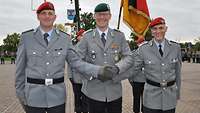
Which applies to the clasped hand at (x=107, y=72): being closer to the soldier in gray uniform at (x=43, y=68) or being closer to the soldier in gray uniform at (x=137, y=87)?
the soldier in gray uniform at (x=43, y=68)

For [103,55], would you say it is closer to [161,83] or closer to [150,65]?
[150,65]

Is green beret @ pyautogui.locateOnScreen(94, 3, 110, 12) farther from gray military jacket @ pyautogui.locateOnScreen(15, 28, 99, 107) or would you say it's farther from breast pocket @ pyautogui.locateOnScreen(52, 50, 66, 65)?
breast pocket @ pyautogui.locateOnScreen(52, 50, 66, 65)

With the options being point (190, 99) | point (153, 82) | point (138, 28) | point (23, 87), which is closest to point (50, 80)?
point (23, 87)

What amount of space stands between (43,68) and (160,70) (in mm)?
1697

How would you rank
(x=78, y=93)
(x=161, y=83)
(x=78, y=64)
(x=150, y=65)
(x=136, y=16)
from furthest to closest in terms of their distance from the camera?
1. (x=78, y=93)
2. (x=136, y=16)
3. (x=150, y=65)
4. (x=161, y=83)
5. (x=78, y=64)

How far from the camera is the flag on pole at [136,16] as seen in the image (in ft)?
26.0

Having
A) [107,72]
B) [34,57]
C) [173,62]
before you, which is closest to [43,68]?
[34,57]

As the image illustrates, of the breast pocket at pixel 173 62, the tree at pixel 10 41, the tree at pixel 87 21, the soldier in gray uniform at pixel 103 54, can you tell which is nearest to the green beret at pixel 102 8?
the soldier in gray uniform at pixel 103 54

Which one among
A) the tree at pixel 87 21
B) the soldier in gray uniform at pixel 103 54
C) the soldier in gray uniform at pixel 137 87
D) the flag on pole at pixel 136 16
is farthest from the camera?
the tree at pixel 87 21

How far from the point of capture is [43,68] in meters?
4.95

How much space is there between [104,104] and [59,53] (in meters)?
0.90

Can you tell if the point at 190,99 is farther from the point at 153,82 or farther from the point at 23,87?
the point at 23,87

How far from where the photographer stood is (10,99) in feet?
43.5

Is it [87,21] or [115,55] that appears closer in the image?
[115,55]
